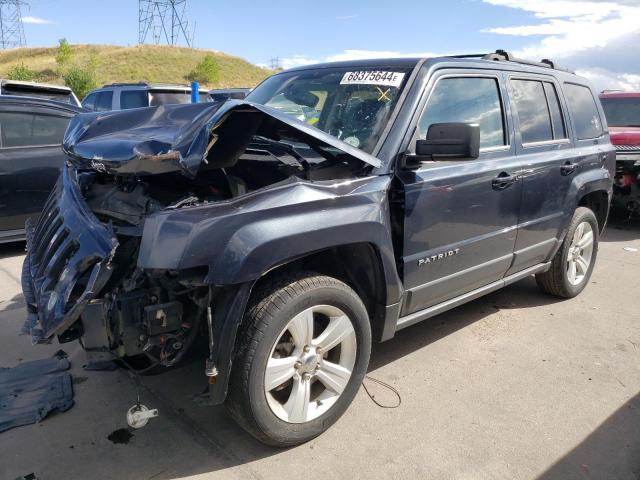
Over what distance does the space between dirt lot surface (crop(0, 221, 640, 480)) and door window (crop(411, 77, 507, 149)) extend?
1542 millimetres

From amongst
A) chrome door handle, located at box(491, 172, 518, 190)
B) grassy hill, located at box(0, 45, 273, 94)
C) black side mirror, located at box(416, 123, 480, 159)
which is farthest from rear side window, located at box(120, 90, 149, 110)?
grassy hill, located at box(0, 45, 273, 94)

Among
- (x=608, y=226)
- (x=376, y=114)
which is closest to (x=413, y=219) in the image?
(x=376, y=114)

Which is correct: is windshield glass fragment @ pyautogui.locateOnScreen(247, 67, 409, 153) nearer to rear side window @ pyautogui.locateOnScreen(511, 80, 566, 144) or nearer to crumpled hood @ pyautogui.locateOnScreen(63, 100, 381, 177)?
crumpled hood @ pyautogui.locateOnScreen(63, 100, 381, 177)

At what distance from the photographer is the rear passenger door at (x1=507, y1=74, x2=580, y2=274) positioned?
3963 millimetres

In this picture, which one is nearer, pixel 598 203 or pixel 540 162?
pixel 540 162

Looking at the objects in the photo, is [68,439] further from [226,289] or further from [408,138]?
[408,138]

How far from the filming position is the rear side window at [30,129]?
19.6 ft

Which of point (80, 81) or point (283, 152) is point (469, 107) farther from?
point (80, 81)

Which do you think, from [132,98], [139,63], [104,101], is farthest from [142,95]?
[139,63]

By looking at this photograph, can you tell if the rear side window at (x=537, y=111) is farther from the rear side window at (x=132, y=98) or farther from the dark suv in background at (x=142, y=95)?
the rear side window at (x=132, y=98)

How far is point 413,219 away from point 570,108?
243 centimetres

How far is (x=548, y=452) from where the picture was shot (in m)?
2.80

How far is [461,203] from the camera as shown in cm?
338

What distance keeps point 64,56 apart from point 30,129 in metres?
68.3
